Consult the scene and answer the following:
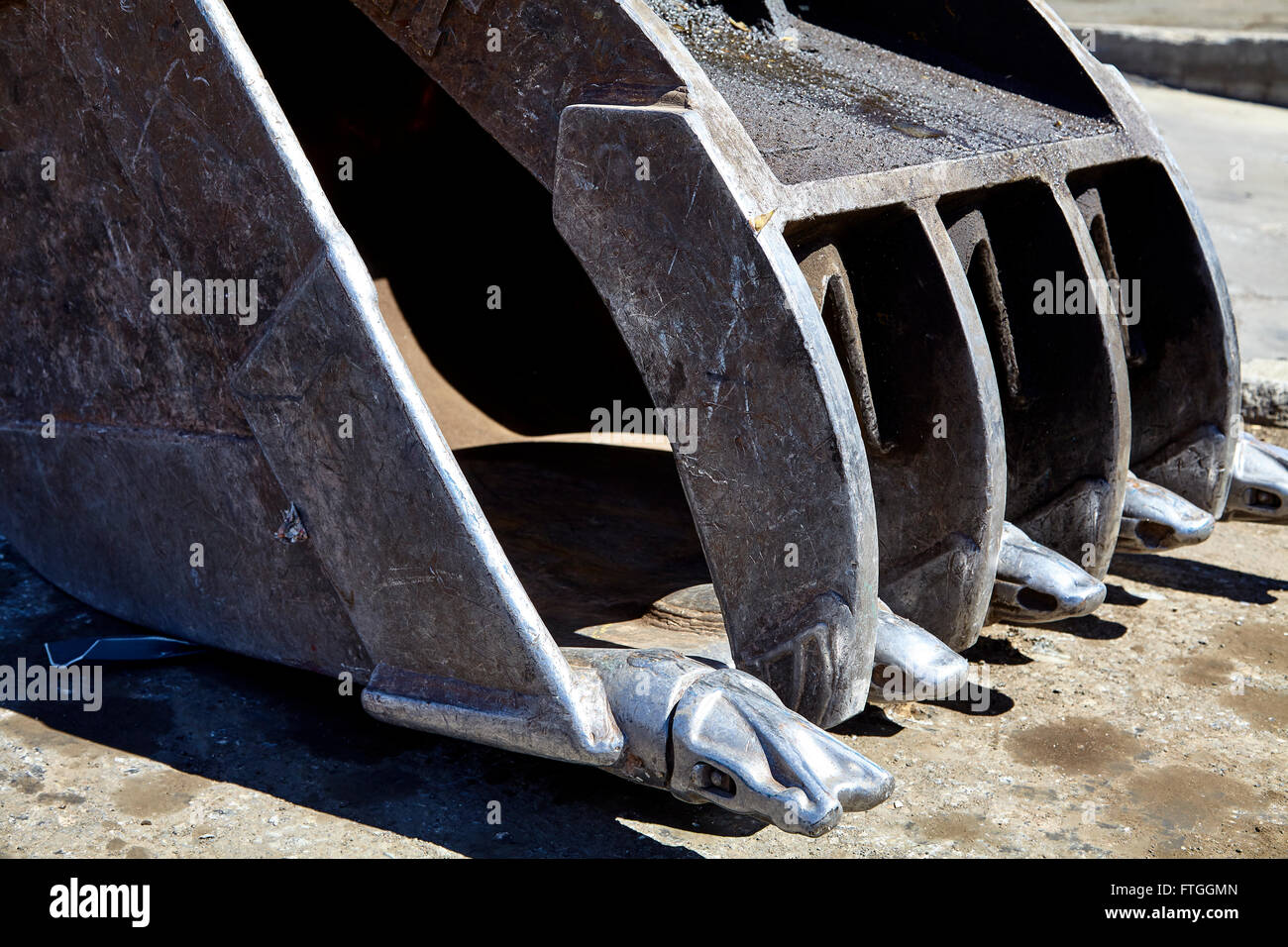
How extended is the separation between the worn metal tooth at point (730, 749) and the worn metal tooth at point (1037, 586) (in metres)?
0.91

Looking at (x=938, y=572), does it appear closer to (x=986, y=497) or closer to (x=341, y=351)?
(x=986, y=497)

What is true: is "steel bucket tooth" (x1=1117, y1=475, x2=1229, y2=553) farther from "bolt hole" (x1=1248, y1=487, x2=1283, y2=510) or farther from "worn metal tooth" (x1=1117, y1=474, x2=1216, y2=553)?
"bolt hole" (x1=1248, y1=487, x2=1283, y2=510)

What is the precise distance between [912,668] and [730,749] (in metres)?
0.63

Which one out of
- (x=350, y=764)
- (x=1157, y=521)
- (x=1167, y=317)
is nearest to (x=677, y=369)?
(x=350, y=764)

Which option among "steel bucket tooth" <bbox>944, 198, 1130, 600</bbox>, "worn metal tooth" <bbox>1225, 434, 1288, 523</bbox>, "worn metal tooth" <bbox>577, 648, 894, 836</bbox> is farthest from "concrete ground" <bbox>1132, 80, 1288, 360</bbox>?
"worn metal tooth" <bbox>577, 648, 894, 836</bbox>

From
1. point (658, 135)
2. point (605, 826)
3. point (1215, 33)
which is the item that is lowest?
point (605, 826)

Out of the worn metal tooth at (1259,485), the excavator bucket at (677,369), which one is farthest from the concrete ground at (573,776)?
the worn metal tooth at (1259,485)

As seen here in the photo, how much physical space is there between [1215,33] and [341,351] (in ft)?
37.3

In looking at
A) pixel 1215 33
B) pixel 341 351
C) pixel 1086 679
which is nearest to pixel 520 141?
pixel 341 351

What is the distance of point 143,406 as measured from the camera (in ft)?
10.1

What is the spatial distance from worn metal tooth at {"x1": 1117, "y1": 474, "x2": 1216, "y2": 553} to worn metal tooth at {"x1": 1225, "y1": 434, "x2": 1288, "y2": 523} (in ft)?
→ 0.73

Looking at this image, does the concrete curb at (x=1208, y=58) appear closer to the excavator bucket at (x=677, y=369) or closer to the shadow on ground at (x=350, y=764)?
the excavator bucket at (x=677, y=369)

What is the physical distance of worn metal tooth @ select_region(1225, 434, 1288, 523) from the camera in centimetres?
389

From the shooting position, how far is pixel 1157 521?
3688mm
